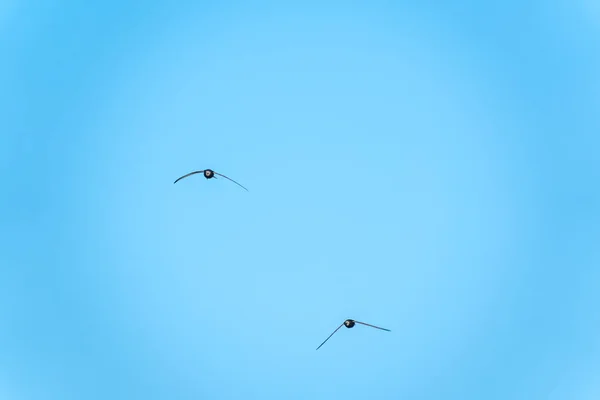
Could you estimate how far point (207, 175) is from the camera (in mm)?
27250

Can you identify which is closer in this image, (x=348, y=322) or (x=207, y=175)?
(x=207, y=175)

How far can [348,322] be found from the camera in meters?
30.8

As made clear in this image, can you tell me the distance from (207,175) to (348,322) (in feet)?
32.1

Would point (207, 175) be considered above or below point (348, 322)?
above
